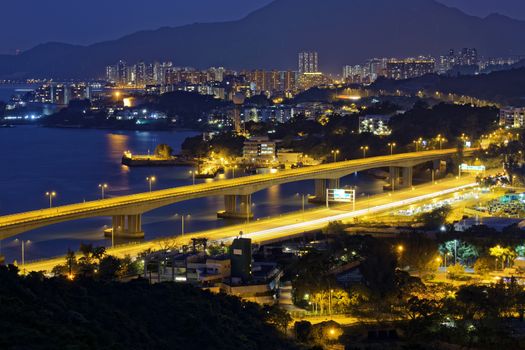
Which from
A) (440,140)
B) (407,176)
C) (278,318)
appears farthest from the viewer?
(440,140)

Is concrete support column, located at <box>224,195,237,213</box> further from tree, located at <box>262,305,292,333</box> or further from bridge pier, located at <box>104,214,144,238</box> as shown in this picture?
tree, located at <box>262,305,292,333</box>

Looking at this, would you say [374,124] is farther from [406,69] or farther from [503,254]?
[406,69]

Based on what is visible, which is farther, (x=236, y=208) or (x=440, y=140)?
(x=440, y=140)

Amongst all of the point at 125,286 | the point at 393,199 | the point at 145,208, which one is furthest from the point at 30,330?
the point at 393,199

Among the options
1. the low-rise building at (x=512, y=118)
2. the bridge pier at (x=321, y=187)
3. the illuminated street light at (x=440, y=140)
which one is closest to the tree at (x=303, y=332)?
the bridge pier at (x=321, y=187)

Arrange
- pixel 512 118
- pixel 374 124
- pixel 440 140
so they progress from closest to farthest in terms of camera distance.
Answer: pixel 440 140 → pixel 512 118 → pixel 374 124

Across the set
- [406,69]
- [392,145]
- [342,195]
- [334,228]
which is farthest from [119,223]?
[406,69]

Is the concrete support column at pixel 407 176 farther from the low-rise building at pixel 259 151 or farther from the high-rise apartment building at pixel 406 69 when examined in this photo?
the high-rise apartment building at pixel 406 69

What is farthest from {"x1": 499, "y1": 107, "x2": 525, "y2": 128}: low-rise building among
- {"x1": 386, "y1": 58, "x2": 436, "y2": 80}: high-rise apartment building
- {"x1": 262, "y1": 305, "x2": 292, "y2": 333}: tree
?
{"x1": 386, "y1": 58, "x2": 436, "y2": 80}: high-rise apartment building
